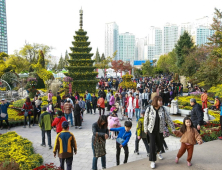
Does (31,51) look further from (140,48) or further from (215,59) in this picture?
(140,48)

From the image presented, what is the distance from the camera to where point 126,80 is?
22453 mm

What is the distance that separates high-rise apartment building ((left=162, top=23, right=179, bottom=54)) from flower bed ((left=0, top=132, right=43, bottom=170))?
134722 mm

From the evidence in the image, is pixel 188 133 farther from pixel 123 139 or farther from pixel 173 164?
pixel 123 139

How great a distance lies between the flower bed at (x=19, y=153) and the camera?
205 inches

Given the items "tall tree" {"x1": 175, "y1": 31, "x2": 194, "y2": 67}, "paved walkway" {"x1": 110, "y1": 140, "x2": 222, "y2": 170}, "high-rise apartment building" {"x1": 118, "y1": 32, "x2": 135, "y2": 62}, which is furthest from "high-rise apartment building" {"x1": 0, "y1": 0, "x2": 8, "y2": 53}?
"paved walkway" {"x1": 110, "y1": 140, "x2": 222, "y2": 170}

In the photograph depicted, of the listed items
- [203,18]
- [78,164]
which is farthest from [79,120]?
[203,18]

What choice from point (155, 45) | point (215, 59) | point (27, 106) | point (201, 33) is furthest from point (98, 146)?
point (155, 45)

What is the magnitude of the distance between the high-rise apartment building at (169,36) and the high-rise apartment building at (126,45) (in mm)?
20387

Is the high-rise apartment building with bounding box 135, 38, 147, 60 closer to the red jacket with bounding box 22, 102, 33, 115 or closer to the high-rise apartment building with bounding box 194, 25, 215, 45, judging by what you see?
the high-rise apartment building with bounding box 194, 25, 215, 45

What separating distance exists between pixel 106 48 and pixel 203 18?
2874 inches

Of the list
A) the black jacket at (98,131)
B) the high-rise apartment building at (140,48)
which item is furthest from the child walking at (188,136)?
the high-rise apartment building at (140,48)

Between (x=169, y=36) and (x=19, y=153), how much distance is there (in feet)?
455

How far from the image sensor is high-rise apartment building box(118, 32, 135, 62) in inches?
5384

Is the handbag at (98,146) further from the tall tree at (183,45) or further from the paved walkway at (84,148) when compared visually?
the tall tree at (183,45)
